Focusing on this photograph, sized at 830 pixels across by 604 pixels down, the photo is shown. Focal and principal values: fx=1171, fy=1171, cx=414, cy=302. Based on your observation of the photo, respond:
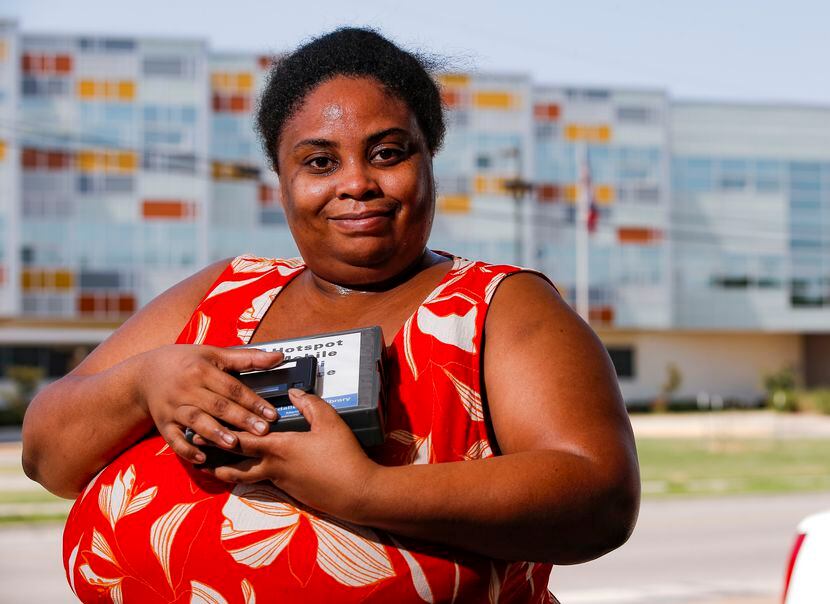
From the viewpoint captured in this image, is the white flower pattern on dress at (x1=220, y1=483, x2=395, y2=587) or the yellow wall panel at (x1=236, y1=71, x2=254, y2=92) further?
the yellow wall panel at (x1=236, y1=71, x2=254, y2=92)

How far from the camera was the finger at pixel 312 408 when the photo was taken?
1522 mm

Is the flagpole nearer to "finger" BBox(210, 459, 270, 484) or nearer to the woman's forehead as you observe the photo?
the woman's forehead

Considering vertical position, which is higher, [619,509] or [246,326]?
[246,326]

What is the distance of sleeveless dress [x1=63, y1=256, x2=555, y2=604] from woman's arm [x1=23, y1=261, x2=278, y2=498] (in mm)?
58

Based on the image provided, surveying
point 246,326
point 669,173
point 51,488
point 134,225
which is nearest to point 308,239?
point 246,326

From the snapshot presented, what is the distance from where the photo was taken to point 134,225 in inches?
1608

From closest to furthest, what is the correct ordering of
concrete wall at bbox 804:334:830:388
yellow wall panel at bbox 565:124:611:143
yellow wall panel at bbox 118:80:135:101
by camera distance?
yellow wall panel at bbox 118:80:135:101 → yellow wall panel at bbox 565:124:611:143 → concrete wall at bbox 804:334:830:388

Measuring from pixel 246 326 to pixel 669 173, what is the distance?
48.6 m

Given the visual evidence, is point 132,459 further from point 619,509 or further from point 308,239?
point 619,509

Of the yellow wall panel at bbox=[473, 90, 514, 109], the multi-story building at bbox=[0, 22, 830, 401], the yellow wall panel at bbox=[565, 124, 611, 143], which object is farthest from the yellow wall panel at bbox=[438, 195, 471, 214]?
the yellow wall panel at bbox=[565, 124, 611, 143]

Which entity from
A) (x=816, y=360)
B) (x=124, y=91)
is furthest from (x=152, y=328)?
(x=816, y=360)

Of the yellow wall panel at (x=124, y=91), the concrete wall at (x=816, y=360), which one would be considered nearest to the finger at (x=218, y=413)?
the yellow wall panel at (x=124, y=91)

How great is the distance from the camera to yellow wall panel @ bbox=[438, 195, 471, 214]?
43.8m

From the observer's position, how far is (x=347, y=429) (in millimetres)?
1521
